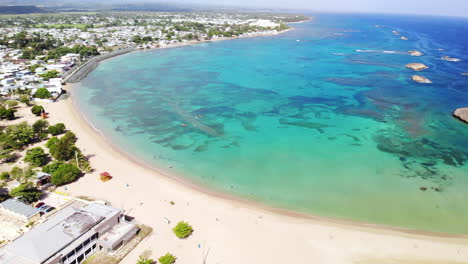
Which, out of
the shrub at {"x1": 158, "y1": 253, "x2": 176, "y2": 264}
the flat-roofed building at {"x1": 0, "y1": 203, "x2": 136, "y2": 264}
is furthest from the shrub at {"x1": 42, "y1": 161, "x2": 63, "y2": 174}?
the shrub at {"x1": 158, "y1": 253, "x2": 176, "y2": 264}

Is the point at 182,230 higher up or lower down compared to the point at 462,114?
lower down

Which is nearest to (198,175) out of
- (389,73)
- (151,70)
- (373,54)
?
(151,70)

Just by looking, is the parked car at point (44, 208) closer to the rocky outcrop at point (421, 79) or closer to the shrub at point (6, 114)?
the shrub at point (6, 114)

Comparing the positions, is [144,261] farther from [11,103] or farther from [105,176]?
[11,103]

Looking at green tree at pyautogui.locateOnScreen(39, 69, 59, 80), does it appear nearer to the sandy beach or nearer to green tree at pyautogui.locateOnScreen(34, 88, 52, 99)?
green tree at pyautogui.locateOnScreen(34, 88, 52, 99)

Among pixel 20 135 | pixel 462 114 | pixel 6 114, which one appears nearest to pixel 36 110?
pixel 6 114

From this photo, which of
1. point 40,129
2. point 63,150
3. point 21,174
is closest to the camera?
point 21,174
